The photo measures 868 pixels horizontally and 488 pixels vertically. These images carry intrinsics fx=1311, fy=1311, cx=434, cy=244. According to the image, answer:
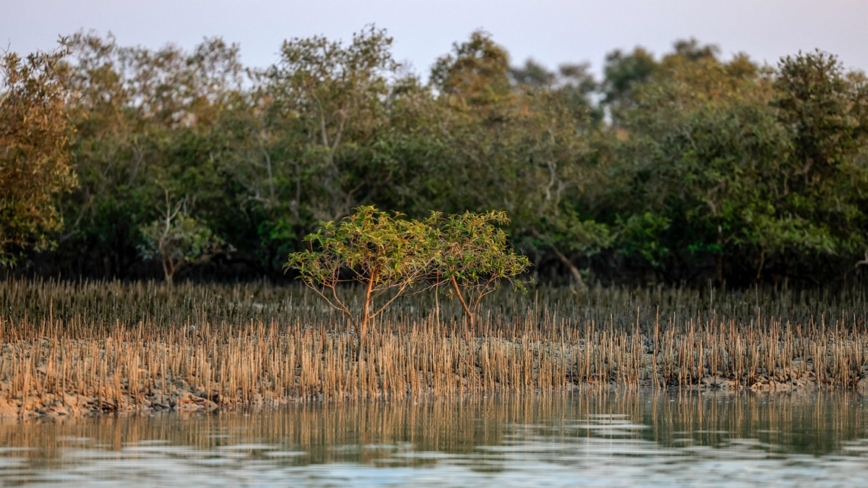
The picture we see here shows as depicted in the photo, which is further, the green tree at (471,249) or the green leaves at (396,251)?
the green tree at (471,249)

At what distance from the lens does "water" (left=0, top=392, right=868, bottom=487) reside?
10000 mm

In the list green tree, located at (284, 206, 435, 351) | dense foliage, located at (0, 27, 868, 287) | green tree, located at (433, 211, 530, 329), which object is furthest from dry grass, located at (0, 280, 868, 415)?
dense foliage, located at (0, 27, 868, 287)

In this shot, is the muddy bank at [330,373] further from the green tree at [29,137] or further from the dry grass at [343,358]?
the green tree at [29,137]

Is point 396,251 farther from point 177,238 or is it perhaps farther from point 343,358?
point 177,238

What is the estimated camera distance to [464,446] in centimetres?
1201

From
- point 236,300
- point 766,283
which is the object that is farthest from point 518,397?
point 766,283

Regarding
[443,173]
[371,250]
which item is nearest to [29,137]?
[371,250]

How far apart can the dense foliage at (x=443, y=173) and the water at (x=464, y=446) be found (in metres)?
13.3

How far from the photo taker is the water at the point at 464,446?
10.0m

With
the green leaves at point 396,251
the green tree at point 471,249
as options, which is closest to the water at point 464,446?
the green leaves at point 396,251

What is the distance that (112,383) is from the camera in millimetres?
14781

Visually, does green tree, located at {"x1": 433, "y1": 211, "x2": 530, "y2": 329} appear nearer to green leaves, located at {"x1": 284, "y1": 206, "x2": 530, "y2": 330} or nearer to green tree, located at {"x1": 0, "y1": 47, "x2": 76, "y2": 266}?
green leaves, located at {"x1": 284, "y1": 206, "x2": 530, "y2": 330}

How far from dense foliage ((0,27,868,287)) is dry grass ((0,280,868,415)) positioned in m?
6.88

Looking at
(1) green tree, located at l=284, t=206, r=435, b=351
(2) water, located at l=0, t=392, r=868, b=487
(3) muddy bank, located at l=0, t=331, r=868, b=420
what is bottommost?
(2) water, located at l=0, t=392, r=868, b=487
